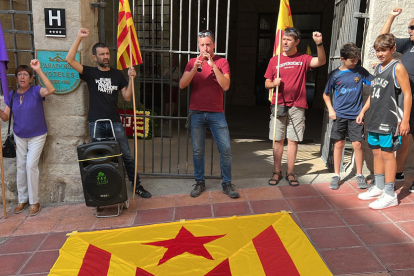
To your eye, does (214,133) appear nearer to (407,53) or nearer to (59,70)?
(59,70)

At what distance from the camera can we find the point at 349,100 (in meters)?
4.39

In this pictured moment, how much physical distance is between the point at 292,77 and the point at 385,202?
175cm

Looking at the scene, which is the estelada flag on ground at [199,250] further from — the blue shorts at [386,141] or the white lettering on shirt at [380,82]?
the white lettering on shirt at [380,82]

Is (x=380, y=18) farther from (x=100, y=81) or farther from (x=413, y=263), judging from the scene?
(x=100, y=81)

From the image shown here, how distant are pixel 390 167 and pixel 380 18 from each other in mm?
1961

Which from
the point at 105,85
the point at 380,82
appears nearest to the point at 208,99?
the point at 105,85

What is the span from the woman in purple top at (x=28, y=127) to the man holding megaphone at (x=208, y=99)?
1610mm

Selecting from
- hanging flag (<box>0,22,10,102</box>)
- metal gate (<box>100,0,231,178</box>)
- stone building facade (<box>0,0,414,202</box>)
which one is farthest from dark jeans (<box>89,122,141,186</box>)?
hanging flag (<box>0,22,10,102</box>)

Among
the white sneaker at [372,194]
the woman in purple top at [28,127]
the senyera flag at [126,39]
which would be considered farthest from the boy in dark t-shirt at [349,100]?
A: the woman in purple top at [28,127]

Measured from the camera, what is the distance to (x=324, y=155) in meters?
5.87

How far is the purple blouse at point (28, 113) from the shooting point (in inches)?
161

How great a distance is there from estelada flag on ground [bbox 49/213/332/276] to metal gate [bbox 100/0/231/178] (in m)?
1.42

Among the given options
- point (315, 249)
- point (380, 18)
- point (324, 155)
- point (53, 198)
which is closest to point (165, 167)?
point (53, 198)

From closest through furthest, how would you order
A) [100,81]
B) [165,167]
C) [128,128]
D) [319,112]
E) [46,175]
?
1. [100,81]
2. [46,175]
3. [165,167]
4. [128,128]
5. [319,112]
